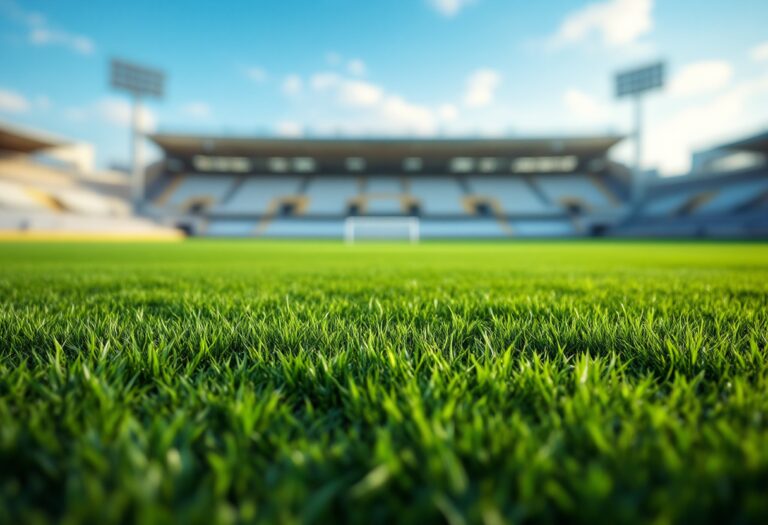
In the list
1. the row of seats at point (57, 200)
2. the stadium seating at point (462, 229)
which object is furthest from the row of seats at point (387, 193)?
the row of seats at point (57, 200)

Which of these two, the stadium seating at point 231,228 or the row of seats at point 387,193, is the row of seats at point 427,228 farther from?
the row of seats at point 387,193

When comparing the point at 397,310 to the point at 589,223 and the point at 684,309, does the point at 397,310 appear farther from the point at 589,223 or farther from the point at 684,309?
the point at 589,223

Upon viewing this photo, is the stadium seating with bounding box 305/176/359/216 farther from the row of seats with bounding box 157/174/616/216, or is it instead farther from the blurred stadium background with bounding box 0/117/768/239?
the blurred stadium background with bounding box 0/117/768/239

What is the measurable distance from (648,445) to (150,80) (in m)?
40.1

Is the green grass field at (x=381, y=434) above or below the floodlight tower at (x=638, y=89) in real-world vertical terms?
below

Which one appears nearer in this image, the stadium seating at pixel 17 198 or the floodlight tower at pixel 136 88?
the stadium seating at pixel 17 198

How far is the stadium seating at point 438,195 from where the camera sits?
3388cm

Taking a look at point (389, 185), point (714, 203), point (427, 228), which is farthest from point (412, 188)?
point (714, 203)

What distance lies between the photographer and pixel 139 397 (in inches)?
27.9

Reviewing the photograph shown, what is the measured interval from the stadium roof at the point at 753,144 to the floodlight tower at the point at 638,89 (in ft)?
19.4

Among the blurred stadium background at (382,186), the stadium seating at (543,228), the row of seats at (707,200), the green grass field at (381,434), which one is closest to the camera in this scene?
the green grass field at (381,434)

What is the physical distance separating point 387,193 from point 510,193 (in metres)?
12.1

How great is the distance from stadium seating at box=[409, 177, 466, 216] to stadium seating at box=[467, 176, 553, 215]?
6.14 ft

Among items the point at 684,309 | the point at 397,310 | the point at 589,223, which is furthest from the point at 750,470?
the point at 589,223
